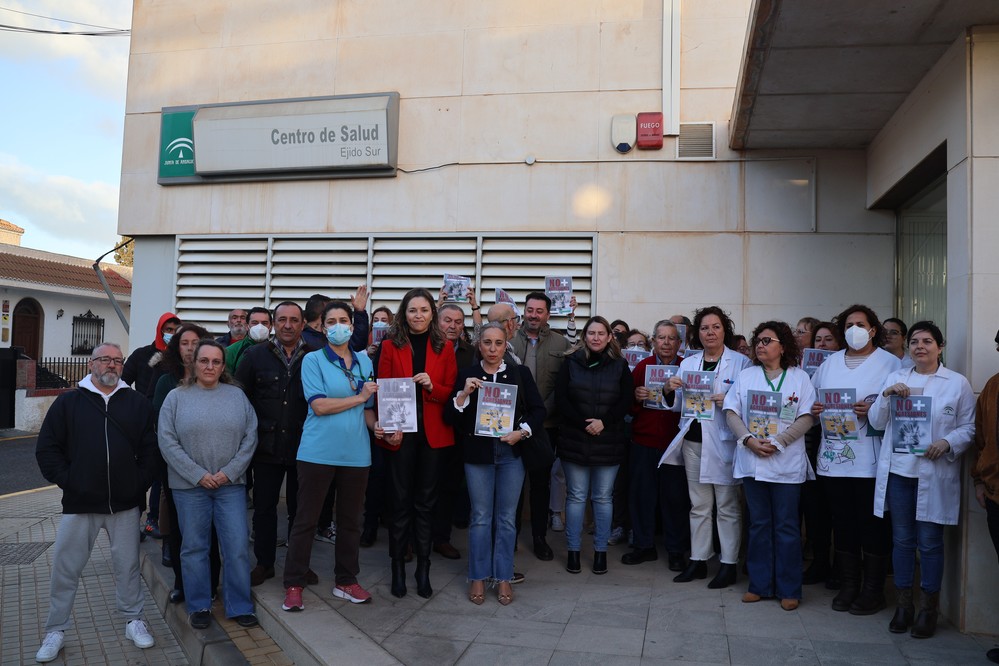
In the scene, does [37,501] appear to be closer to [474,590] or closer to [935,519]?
[474,590]

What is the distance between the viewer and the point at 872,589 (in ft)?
16.6

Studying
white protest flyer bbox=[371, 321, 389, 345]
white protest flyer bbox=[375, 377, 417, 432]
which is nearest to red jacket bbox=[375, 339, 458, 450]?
white protest flyer bbox=[375, 377, 417, 432]

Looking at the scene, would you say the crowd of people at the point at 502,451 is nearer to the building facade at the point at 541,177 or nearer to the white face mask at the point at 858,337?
the white face mask at the point at 858,337

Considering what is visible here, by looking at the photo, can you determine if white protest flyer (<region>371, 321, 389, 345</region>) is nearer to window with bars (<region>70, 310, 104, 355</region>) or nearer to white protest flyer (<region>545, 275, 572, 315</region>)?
white protest flyer (<region>545, 275, 572, 315</region>)

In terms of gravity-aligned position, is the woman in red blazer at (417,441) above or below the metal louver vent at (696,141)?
below

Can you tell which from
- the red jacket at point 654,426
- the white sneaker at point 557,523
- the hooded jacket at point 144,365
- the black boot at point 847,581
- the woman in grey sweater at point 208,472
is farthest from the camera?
the white sneaker at point 557,523

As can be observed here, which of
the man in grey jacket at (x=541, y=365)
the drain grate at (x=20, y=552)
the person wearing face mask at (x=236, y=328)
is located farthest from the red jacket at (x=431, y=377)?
the drain grate at (x=20, y=552)

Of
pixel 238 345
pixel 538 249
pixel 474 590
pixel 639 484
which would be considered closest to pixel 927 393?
pixel 639 484

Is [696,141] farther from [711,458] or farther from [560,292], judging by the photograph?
[711,458]

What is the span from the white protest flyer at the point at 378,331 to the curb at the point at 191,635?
276cm

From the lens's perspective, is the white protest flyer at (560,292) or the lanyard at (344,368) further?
the white protest flyer at (560,292)

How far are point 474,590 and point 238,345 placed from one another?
3114 millimetres

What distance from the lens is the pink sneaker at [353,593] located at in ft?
16.8

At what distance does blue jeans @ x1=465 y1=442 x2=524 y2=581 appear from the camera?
17.2 ft
